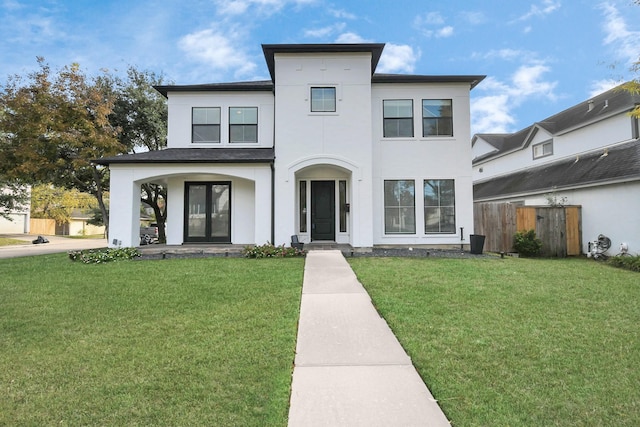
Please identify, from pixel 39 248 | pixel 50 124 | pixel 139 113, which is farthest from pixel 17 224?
pixel 50 124

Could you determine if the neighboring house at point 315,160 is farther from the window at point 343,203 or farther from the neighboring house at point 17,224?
the neighboring house at point 17,224

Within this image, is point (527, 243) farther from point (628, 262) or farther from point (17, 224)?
point (17, 224)

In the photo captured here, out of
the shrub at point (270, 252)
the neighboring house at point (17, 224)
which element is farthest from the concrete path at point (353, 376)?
the neighboring house at point (17, 224)

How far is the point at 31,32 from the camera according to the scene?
1364 cm

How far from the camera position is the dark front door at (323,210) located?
40.5 ft

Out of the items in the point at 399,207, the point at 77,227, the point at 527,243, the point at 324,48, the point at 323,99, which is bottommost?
the point at 527,243

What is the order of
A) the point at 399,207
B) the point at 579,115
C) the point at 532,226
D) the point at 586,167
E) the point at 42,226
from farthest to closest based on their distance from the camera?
the point at 42,226 → the point at 579,115 → the point at 586,167 → the point at 399,207 → the point at 532,226

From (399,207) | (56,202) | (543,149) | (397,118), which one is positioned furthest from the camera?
(56,202)

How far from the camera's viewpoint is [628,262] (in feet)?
30.2

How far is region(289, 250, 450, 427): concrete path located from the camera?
94.4 inches

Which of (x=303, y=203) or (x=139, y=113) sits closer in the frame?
(x=303, y=203)

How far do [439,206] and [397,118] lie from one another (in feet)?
11.6

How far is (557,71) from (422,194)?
12862 millimetres

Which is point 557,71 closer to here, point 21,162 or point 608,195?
point 608,195
